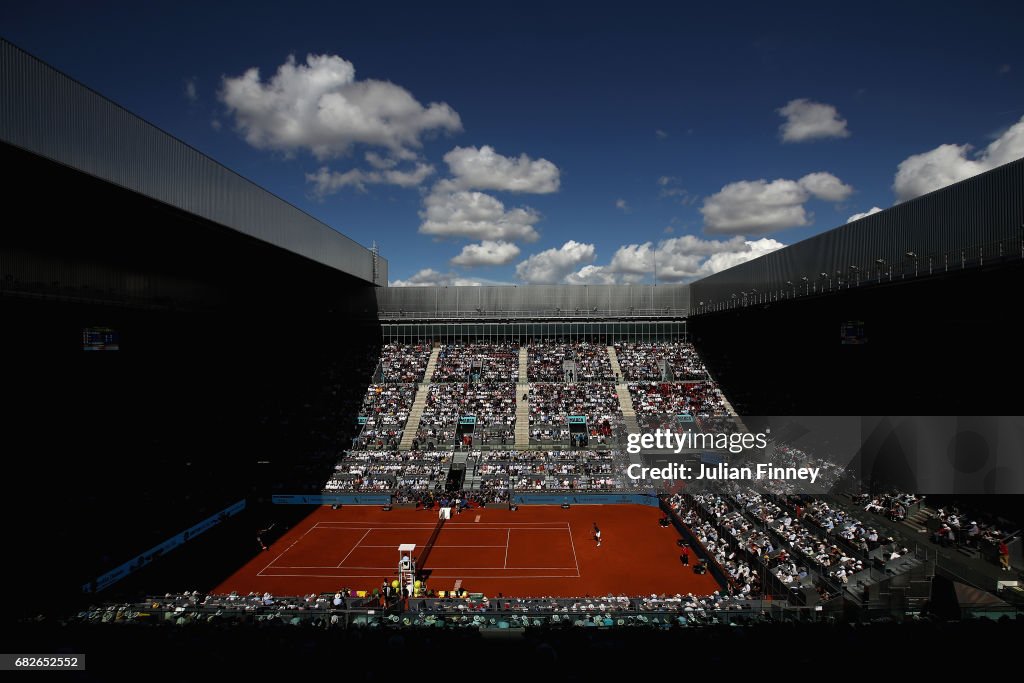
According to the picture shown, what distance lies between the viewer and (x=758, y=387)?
1646 inches

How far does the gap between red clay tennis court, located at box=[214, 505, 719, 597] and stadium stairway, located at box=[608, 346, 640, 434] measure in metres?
9.13

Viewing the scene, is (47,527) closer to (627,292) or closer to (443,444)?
(443,444)

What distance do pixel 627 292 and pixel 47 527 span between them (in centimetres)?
4852

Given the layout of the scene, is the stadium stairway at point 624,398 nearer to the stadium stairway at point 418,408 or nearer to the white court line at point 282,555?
the stadium stairway at point 418,408

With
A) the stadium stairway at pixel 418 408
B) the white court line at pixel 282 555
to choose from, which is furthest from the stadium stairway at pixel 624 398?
the white court line at pixel 282 555

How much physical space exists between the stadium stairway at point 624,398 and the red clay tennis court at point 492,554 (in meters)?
9.13

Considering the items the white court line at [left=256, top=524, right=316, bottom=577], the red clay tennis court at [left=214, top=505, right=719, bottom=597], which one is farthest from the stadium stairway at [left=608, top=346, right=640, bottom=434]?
the white court line at [left=256, top=524, right=316, bottom=577]

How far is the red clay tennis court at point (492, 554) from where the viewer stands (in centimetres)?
2305

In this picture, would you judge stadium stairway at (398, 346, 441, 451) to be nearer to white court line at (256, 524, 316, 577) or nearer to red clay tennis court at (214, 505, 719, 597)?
red clay tennis court at (214, 505, 719, 597)

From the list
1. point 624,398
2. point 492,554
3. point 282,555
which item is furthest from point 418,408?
point 492,554

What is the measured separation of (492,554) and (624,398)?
2286cm

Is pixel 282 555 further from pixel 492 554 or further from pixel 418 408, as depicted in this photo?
pixel 418 408

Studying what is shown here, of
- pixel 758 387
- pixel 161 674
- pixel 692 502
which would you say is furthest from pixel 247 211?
pixel 758 387

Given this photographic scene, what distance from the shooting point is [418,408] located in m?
45.5
